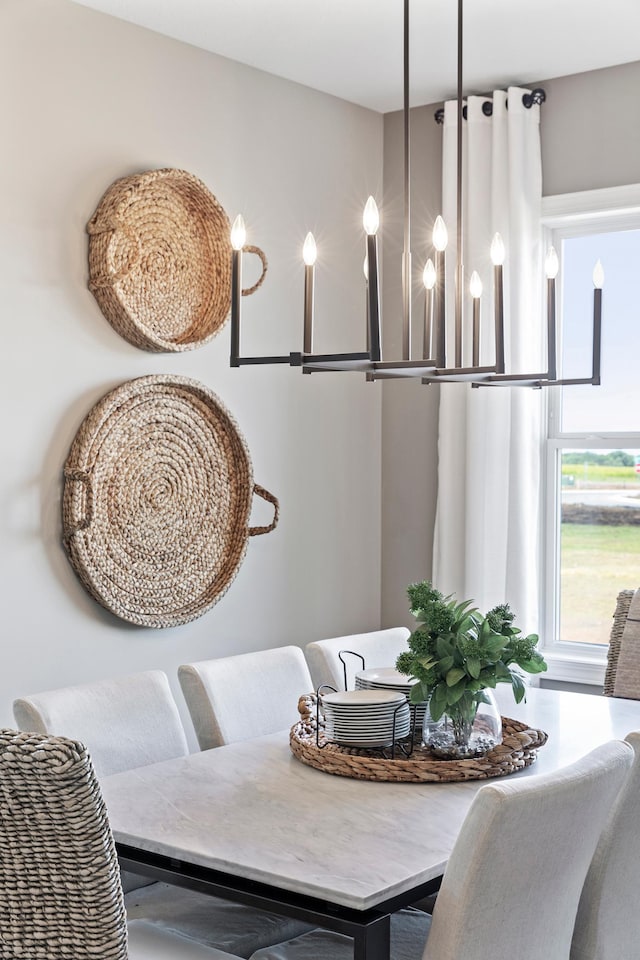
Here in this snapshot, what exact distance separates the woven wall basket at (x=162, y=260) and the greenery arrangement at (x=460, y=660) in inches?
56.1

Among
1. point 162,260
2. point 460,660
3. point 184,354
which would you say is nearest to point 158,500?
point 184,354

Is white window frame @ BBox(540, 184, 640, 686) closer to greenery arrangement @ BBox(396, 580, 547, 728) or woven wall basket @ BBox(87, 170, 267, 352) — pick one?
woven wall basket @ BBox(87, 170, 267, 352)

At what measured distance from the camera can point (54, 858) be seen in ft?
5.02

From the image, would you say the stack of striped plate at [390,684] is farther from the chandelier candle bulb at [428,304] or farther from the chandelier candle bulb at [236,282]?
the chandelier candle bulb at [236,282]

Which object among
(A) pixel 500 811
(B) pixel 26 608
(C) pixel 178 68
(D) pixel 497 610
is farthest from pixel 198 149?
(A) pixel 500 811

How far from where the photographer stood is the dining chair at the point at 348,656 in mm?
3143

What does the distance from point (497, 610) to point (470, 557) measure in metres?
1.60

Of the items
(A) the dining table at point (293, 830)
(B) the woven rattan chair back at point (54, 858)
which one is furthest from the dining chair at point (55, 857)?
(A) the dining table at point (293, 830)

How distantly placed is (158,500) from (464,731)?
4.66ft

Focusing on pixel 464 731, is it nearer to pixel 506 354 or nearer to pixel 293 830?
pixel 293 830

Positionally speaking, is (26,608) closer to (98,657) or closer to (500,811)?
(98,657)

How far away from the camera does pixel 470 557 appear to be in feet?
13.3

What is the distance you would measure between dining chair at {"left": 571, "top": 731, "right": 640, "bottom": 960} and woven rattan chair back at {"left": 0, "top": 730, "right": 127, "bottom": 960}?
0.88 meters

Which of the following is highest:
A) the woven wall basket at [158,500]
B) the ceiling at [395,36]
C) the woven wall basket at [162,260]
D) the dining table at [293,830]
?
the ceiling at [395,36]
